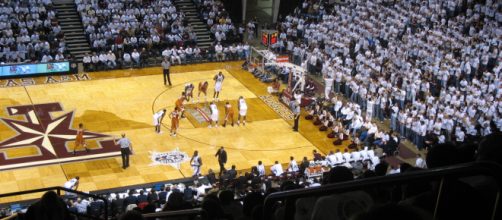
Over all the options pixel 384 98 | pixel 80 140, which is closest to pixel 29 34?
pixel 80 140

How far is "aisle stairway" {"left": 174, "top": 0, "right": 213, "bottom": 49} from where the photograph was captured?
3834 centimetres

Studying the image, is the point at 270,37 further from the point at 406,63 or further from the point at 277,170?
the point at 277,170

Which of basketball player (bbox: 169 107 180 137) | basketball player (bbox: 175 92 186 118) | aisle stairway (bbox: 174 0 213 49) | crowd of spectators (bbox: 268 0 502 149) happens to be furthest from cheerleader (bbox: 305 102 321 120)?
aisle stairway (bbox: 174 0 213 49)

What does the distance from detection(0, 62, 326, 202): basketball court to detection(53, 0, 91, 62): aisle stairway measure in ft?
8.06

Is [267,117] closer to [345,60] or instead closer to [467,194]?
[345,60]

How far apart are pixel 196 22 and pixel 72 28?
6813 mm

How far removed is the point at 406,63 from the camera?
3120 centimetres

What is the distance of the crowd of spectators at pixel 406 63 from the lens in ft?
86.0

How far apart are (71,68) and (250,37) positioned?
1058cm

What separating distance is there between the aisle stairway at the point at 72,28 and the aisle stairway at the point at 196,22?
5.72 meters

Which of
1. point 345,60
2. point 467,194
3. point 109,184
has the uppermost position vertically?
point 467,194

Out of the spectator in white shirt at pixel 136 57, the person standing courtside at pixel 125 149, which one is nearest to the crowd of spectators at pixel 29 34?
the spectator in white shirt at pixel 136 57

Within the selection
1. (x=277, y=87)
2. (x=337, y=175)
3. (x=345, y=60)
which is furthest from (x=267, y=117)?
(x=337, y=175)

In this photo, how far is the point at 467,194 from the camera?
15.2ft
